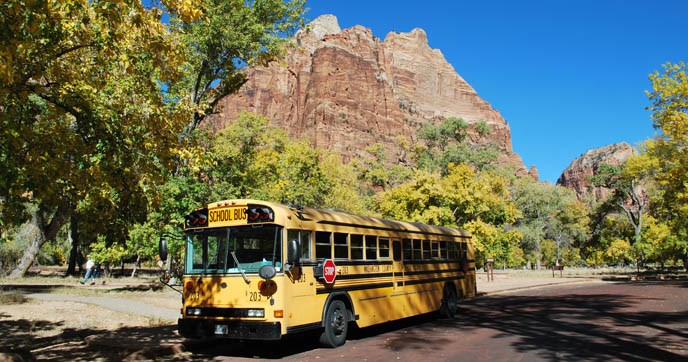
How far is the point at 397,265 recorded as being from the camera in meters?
13.0

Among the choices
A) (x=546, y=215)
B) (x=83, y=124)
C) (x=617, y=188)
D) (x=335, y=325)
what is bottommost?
(x=335, y=325)

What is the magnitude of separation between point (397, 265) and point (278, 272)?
4604 mm

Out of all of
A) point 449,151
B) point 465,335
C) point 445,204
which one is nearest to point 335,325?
point 465,335

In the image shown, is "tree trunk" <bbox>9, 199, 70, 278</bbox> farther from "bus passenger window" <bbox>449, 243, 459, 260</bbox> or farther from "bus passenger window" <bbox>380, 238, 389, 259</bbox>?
"bus passenger window" <bbox>380, 238, 389, 259</bbox>

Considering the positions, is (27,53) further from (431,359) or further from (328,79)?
(328,79)

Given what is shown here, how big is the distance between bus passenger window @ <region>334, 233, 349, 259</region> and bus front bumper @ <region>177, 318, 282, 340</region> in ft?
7.79

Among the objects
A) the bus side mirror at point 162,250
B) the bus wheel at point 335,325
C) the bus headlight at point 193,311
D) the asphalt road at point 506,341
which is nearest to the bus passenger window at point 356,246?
the bus wheel at point 335,325

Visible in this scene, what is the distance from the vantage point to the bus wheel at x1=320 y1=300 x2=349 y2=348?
10234 mm

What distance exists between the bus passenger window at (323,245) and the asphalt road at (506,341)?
1.87 metres

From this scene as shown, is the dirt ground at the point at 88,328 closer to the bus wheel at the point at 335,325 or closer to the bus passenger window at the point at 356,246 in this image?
the bus wheel at the point at 335,325

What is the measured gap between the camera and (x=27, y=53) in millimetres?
8258

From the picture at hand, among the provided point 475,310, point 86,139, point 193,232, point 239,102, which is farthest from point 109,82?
point 239,102

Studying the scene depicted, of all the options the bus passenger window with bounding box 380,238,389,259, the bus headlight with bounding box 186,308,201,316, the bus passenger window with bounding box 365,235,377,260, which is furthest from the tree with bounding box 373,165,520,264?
the bus headlight with bounding box 186,308,201,316

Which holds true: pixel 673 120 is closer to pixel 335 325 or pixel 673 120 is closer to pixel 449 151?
pixel 335 325
